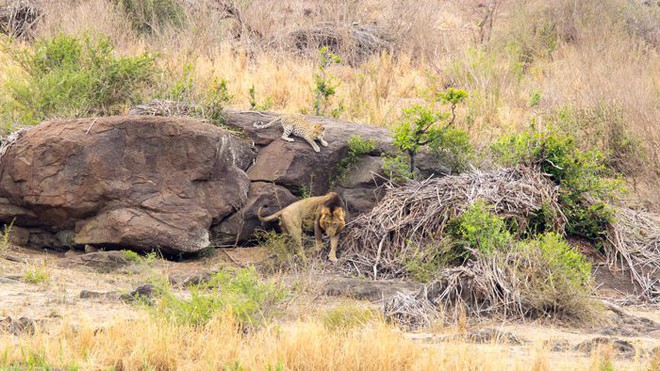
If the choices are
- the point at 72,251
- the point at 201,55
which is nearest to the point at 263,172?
the point at 72,251

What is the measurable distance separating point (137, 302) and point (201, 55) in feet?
27.4

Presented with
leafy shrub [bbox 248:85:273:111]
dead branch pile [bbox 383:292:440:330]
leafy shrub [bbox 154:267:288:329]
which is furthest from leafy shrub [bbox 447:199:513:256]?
leafy shrub [bbox 248:85:273:111]

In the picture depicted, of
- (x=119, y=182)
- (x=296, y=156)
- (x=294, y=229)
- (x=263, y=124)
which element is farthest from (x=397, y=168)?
(x=119, y=182)

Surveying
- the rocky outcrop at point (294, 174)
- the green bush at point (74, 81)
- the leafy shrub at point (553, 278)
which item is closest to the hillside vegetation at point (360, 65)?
the green bush at point (74, 81)

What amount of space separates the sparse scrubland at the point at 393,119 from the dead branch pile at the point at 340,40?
0.16 ft

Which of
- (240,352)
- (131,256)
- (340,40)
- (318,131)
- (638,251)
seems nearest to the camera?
(240,352)

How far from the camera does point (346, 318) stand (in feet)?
22.7

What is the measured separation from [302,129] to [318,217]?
1247 mm

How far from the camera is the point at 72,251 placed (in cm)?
984

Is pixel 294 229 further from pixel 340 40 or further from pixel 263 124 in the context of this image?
pixel 340 40

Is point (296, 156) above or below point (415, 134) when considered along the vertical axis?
below

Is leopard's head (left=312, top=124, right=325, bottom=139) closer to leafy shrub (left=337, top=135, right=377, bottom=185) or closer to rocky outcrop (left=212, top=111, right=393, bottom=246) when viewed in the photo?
rocky outcrop (left=212, top=111, right=393, bottom=246)

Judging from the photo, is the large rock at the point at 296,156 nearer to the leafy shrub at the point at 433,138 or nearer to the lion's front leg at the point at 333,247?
the leafy shrub at the point at 433,138

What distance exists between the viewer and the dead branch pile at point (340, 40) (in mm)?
17281
